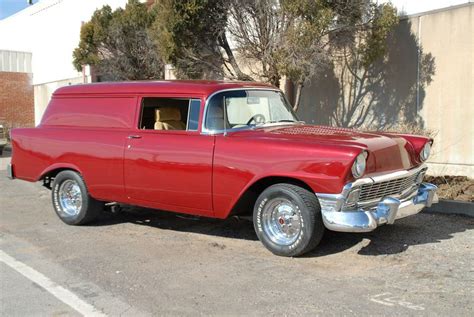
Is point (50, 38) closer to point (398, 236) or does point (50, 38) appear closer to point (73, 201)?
point (73, 201)

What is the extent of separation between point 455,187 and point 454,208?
44.9 inches

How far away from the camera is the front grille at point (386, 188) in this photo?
17.2 ft

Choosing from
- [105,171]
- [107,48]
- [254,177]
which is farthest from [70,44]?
[254,177]

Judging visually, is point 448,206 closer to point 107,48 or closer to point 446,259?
point 446,259

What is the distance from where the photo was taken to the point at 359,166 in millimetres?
5047

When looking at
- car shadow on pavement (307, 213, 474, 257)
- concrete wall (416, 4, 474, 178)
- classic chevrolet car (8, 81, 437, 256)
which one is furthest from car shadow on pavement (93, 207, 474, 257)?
concrete wall (416, 4, 474, 178)

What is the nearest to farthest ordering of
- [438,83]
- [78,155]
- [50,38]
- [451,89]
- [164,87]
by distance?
[164,87]
[78,155]
[451,89]
[438,83]
[50,38]

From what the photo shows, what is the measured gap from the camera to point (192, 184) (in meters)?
5.93

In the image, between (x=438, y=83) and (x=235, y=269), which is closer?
(x=235, y=269)

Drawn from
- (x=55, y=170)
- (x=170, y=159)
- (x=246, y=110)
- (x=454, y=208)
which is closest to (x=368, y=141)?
(x=246, y=110)

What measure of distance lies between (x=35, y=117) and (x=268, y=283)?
28.5m

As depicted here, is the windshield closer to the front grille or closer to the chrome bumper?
the chrome bumper

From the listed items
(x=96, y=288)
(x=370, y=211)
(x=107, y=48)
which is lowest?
(x=96, y=288)

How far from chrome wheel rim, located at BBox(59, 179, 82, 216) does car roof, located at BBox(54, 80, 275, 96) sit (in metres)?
1.25
